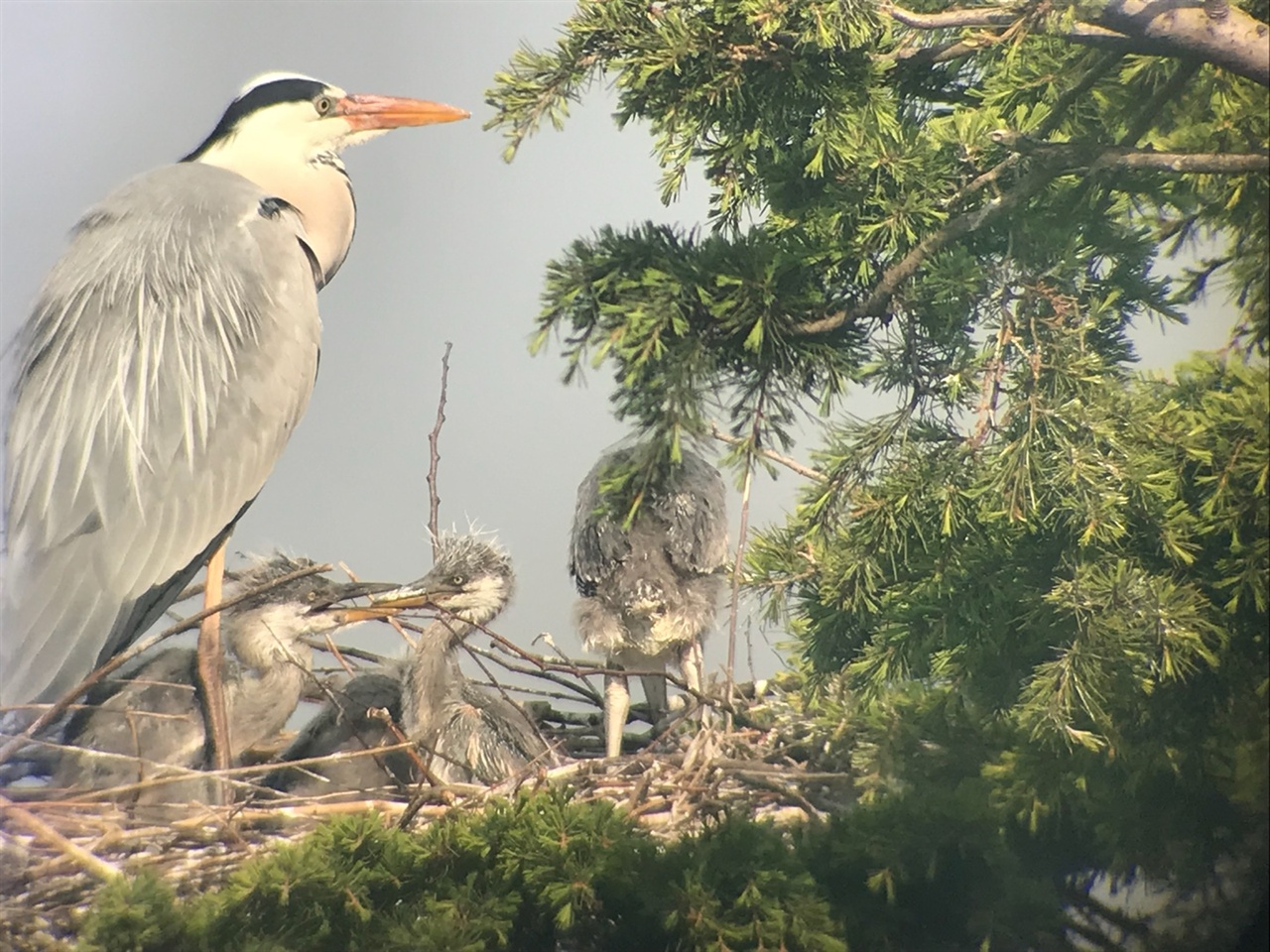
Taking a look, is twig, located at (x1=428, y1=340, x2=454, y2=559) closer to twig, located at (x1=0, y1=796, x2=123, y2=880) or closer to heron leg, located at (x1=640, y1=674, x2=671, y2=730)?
heron leg, located at (x1=640, y1=674, x2=671, y2=730)

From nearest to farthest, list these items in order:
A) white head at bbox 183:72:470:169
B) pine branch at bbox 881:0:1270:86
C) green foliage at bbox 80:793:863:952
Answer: green foliage at bbox 80:793:863:952 → pine branch at bbox 881:0:1270:86 → white head at bbox 183:72:470:169

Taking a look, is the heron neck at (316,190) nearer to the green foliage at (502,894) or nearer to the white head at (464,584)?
the white head at (464,584)

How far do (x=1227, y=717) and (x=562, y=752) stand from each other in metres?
0.72

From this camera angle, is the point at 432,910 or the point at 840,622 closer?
the point at 432,910

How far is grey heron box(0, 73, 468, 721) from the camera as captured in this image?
4.00 feet

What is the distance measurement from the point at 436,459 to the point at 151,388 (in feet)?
1.12

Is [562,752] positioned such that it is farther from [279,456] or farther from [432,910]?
[279,456]

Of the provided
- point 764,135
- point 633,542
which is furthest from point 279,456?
point 764,135

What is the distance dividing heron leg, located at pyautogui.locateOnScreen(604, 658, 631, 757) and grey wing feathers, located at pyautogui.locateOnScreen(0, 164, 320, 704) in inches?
18.1

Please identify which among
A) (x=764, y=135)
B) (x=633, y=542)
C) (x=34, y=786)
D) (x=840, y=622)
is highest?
(x=764, y=135)

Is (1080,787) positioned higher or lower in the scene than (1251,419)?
lower

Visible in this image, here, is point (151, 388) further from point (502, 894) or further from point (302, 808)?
point (502, 894)

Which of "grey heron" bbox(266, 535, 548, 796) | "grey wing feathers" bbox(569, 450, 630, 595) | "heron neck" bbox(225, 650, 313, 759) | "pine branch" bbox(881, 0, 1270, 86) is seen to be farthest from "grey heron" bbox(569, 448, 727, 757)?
"pine branch" bbox(881, 0, 1270, 86)

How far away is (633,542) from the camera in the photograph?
4.46 ft
